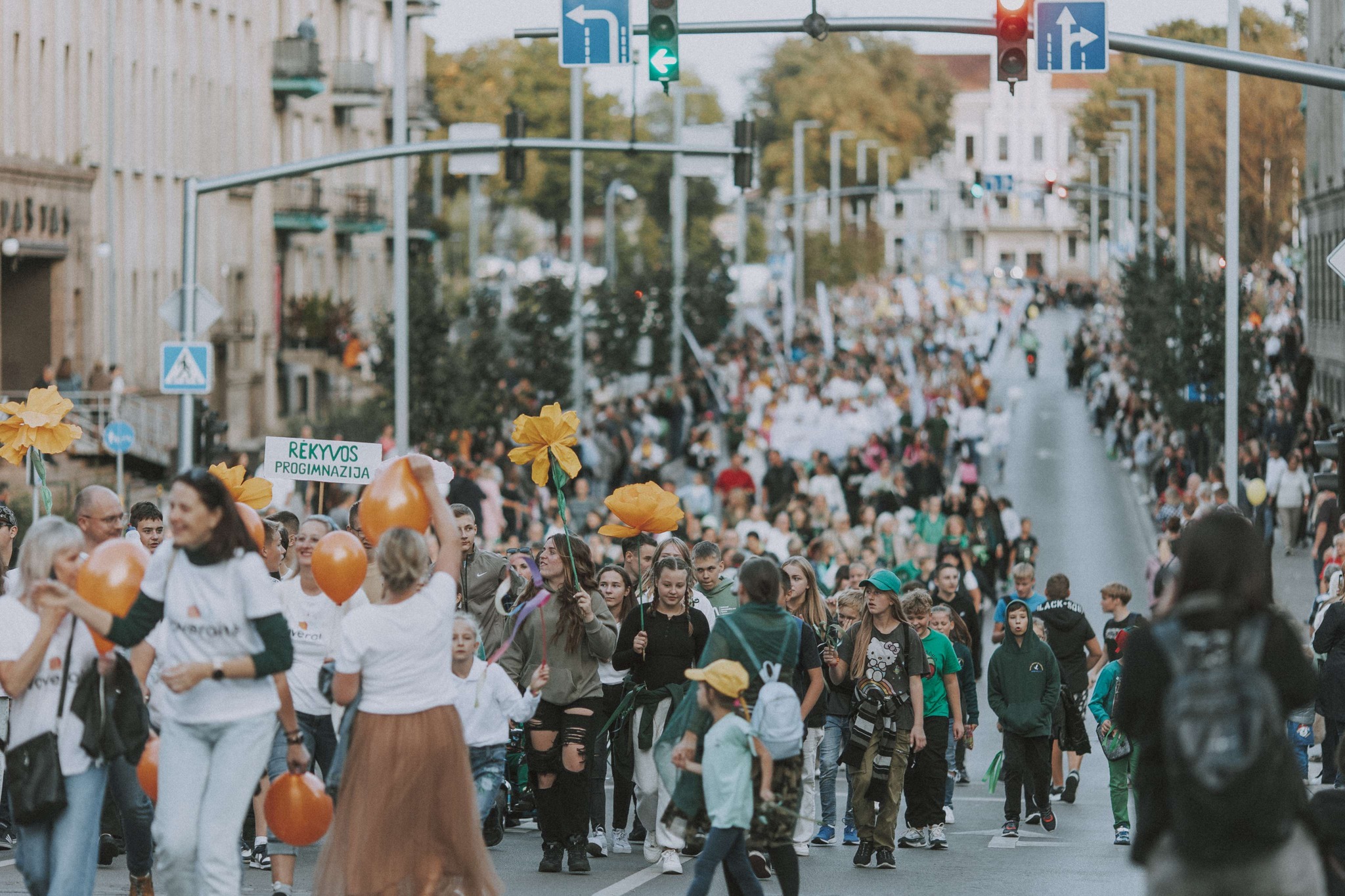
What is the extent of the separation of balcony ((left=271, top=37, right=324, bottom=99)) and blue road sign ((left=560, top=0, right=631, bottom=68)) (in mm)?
37701

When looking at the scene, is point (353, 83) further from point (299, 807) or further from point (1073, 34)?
point (299, 807)

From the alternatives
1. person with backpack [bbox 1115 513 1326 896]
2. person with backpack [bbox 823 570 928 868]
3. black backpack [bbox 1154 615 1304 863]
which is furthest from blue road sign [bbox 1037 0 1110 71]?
black backpack [bbox 1154 615 1304 863]

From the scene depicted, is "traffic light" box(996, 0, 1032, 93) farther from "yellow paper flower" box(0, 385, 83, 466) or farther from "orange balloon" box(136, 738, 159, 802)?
"orange balloon" box(136, 738, 159, 802)

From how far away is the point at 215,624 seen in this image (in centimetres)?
820

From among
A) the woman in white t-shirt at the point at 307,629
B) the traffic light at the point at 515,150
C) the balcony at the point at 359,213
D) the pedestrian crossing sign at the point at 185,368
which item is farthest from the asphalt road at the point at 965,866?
the balcony at the point at 359,213

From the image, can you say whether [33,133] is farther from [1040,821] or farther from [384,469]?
[384,469]

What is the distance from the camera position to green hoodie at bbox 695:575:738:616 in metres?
13.8

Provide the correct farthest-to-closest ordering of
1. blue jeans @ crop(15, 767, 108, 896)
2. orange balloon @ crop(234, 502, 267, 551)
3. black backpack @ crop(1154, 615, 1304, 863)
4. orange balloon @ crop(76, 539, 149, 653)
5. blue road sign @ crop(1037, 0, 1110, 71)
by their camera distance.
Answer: blue road sign @ crop(1037, 0, 1110, 71)
orange balloon @ crop(234, 502, 267, 551)
orange balloon @ crop(76, 539, 149, 653)
blue jeans @ crop(15, 767, 108, 896)
black backpack @ crop(1154, 615, 1304, 863)

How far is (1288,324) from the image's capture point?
53.2 metres

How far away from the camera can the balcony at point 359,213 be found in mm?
60812

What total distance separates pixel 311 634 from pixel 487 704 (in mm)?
942

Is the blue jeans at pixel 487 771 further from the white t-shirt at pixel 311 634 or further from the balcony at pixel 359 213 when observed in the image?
the balcony at pixel 359 213

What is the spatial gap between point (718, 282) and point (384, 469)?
153 ft

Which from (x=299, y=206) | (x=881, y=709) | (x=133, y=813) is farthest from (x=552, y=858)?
(x=299, y=206)
